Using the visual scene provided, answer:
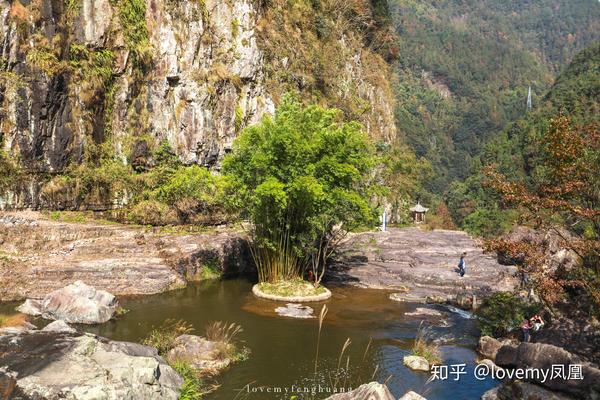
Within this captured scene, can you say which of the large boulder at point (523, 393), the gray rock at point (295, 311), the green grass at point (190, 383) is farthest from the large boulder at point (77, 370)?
the gray rock at point (295, 311)

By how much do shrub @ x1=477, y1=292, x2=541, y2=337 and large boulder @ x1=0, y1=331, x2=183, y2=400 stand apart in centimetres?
1275

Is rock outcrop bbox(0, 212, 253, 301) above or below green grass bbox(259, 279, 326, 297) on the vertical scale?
above

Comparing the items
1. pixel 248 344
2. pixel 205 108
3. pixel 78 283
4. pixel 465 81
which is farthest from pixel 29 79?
pixel 465 81

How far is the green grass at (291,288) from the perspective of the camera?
79.6 ft

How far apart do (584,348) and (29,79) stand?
1352 inches

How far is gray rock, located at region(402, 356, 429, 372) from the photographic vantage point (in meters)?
15.6

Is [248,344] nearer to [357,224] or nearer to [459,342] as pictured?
[459,342]

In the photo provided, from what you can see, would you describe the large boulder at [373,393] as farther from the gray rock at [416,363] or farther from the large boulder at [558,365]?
the gray rock at [416,363]

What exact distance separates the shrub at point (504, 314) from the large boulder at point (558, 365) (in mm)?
4444

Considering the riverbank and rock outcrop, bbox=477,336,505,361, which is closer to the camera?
rock outcrop, bbox=477,336,505,361

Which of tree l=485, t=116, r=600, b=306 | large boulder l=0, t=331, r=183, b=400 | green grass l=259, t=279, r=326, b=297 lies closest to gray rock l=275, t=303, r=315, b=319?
green grass l=259, t=279, r=326, b=297

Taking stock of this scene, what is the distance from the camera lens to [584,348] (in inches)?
616

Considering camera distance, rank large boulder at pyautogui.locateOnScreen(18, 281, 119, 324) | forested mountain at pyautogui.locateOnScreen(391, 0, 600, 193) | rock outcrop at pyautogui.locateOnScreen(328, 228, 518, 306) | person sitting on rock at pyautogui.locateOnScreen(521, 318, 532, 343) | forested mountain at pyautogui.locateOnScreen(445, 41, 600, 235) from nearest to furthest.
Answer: person sitting on rock at pyautogui.locateOnScreen(521, 318, 532, 343) → large boulder at pyautogui.locateOnScreen(18, 281, 119, 324) → rock outcrop at pyautogui.locateOnScreen(328, 228, 518, 306) → forested mountain at pyautogui.locateOnScreen(445, 41, 600, 235) → forested mountain at pyautogui.locateOnScreen(391, 0, 600, 193)

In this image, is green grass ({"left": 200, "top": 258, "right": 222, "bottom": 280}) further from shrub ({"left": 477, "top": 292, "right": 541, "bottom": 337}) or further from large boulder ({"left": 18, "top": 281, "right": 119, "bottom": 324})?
shrub ({"left": 477, "top": 292, "right": 541, "bottom": 337})
